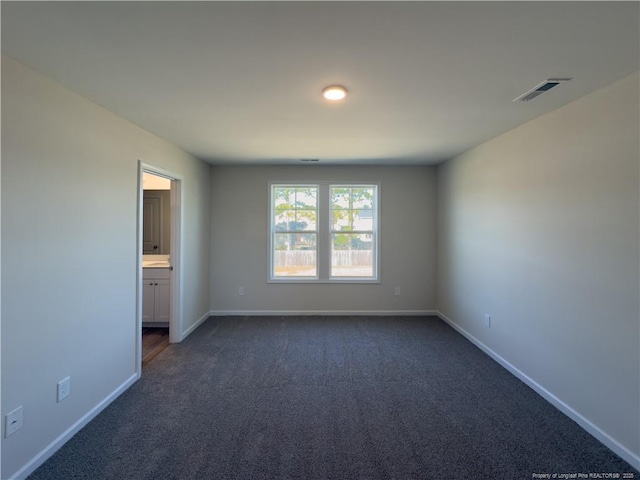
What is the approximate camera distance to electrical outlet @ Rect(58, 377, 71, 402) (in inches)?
77.5

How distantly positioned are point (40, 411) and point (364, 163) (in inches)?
167

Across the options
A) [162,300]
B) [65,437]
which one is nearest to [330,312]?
[162,300]

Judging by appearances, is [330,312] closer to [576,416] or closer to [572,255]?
[576,416]

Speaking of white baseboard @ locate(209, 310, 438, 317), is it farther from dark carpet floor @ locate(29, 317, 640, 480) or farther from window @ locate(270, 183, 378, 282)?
dark carpet floor @ locate(29, 317, 640, 480)

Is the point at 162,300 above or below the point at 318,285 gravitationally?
below

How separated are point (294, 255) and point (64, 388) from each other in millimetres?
3228

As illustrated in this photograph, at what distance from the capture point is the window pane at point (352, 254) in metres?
4.86

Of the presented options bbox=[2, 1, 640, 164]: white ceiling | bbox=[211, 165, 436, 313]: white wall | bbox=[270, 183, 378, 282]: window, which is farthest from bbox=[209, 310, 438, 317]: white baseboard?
bbox=[2, 1, 640, 164]: white ceiling

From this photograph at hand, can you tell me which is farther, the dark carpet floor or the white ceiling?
the dark carpet floor

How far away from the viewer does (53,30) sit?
1422 mm

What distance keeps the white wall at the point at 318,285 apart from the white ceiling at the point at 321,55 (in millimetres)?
2010

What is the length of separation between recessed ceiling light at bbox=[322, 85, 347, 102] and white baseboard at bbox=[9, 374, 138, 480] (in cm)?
288

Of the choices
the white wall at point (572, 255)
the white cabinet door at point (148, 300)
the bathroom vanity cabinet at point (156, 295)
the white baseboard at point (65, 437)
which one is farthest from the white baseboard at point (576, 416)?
the white cabinet door at point (148, 300)

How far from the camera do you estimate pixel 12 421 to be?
1.66m
